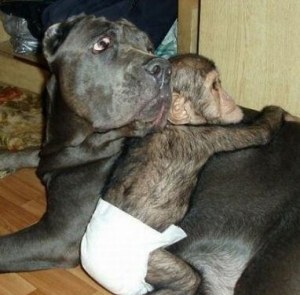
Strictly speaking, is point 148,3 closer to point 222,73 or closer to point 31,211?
point 222,73

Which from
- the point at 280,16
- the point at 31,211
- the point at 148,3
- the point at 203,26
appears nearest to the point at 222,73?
the point at 203,26

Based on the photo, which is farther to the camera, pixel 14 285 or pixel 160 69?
pixel 14 285

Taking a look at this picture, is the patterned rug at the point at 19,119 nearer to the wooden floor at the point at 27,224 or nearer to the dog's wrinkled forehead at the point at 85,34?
the wooden floor at the point at 27,224

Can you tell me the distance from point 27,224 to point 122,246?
613mm

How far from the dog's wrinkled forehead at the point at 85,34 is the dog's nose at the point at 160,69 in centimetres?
19

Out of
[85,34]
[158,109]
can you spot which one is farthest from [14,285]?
[85,34]

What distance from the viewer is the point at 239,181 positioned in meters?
1.50

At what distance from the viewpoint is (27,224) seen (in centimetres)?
187

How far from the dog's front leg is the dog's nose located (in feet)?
1.56

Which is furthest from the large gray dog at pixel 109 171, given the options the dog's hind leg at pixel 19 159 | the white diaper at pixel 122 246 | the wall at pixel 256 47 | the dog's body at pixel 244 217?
the dog's hind leg at pixel 19 159

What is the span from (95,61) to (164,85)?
225 millimetres

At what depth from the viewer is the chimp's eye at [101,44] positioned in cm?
159

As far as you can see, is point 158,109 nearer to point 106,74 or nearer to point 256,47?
point 106,74

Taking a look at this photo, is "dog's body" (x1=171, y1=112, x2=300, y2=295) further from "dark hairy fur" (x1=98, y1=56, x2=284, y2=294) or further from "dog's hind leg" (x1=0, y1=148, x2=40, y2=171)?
"dog's hind leg" (x1=0, y1=148, x2=40, y2=171)
